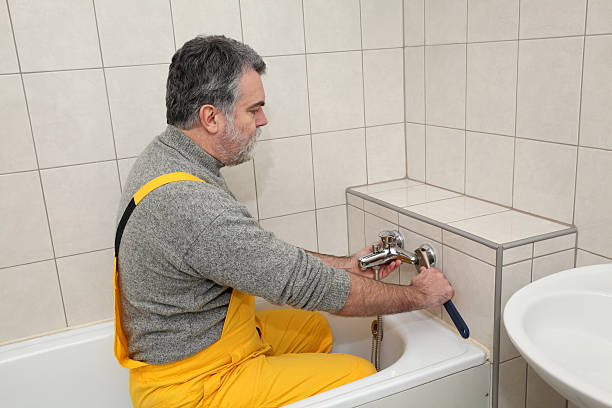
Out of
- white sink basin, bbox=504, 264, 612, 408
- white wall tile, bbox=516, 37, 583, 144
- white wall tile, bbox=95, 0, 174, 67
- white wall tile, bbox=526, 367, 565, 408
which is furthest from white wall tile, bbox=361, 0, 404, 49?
white wall tile, bbox=526, 367, 565, 408

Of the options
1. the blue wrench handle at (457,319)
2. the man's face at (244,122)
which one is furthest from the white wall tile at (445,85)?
the man's face at (244,122)

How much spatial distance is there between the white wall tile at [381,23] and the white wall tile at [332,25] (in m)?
0.03

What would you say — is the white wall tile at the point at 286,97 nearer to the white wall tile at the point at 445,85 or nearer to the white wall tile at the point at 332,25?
the white wall tile at the point at 332,25

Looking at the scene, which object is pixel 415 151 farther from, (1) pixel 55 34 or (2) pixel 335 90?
(1) pixel 55 34

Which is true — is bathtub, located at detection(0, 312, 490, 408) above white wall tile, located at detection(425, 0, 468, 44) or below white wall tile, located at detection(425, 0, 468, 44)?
below

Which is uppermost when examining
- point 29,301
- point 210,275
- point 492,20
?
point 492,20

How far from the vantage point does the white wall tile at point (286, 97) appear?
71.4 inches

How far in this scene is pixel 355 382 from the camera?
1.33 m

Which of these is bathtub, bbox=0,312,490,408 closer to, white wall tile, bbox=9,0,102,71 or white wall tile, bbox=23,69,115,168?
white wall tile, bbox=23,69,115,168

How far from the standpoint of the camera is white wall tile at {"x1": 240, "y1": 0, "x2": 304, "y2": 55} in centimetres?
174

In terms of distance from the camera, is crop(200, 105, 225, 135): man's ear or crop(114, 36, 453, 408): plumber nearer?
crop(114, 36, 453, 408): plumber

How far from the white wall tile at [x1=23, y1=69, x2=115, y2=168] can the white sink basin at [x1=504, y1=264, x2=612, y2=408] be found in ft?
4.17

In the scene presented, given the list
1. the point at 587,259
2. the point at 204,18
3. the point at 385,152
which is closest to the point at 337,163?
the point at 385,152

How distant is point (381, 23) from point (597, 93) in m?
0.86
